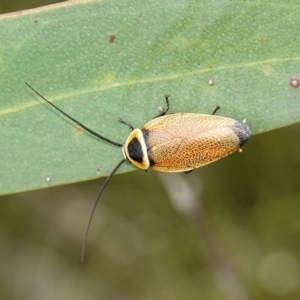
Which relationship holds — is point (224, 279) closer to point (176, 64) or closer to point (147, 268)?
point (147, 268)

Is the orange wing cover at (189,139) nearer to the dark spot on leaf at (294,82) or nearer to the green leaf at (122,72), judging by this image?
the green leaf at (122,72)

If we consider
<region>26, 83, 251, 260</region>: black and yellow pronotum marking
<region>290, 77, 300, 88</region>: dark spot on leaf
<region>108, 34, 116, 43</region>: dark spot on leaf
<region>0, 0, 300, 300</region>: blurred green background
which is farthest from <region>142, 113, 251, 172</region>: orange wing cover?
<region>0, 0, 300, 300</region>: blurred green background

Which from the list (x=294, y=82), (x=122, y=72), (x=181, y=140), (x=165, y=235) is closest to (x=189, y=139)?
(x=181, y=140)

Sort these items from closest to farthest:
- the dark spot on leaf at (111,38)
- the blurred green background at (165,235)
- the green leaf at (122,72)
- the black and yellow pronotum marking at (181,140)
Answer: the green leaf at (122,72) → the dark spot on leaf at (111,38) → the black and yellow pronotum marking at (181,140) → the blurred green background at (165,235)

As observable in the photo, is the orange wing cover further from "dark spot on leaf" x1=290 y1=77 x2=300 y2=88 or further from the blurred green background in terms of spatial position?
the blurred green background

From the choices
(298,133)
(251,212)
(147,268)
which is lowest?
(147,268)

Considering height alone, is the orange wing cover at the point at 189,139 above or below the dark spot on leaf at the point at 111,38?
below

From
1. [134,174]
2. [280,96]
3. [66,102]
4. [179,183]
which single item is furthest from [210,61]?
[134,174]

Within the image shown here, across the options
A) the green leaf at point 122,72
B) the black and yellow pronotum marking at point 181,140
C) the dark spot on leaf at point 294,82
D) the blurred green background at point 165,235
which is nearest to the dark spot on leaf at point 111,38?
the green leaf at point 122,72

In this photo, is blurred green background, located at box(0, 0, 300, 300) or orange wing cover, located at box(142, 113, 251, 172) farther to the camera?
blurred green background, located at box(0, 0, 300, 300)
